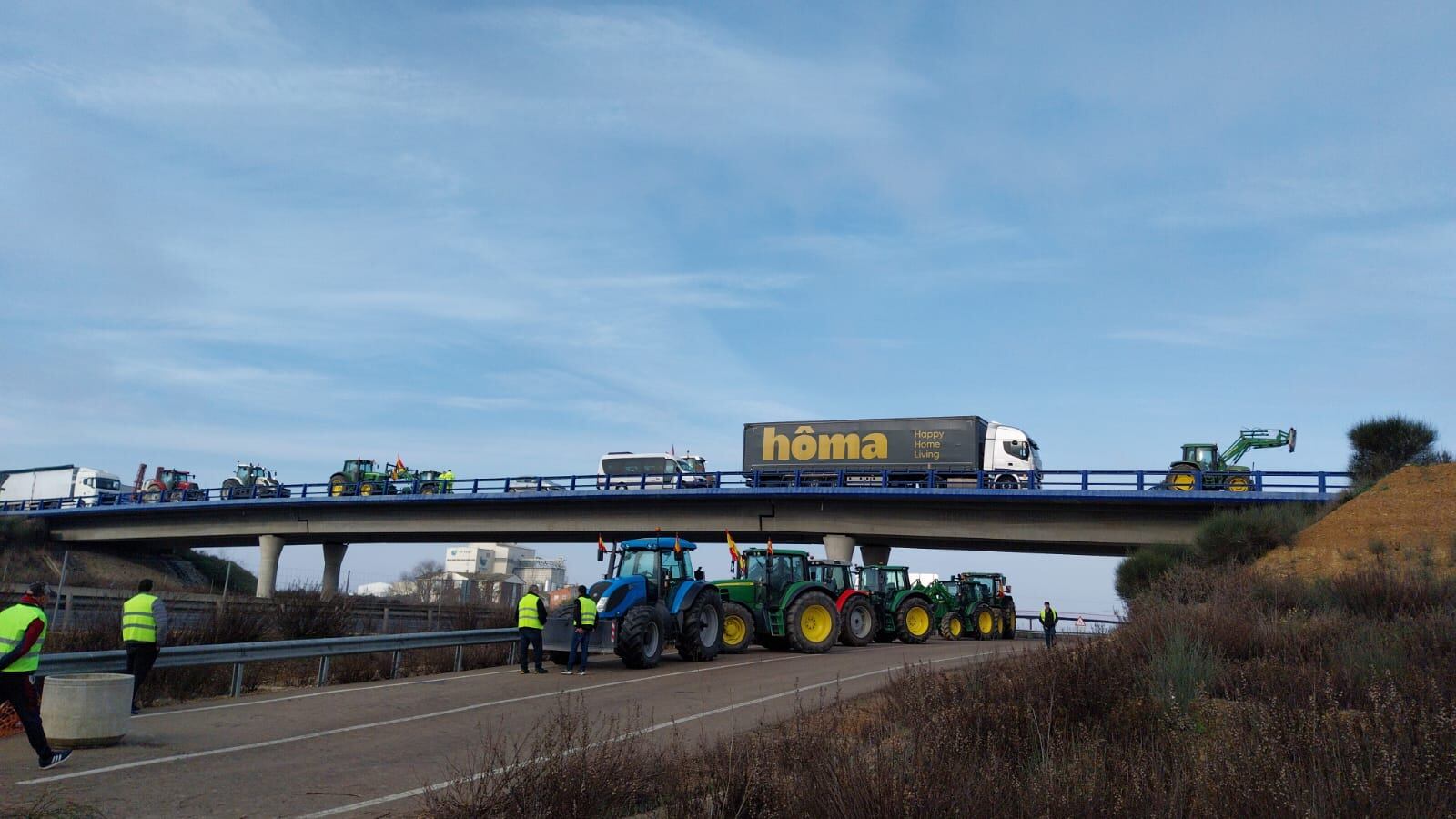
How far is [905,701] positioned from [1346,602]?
30.5ft

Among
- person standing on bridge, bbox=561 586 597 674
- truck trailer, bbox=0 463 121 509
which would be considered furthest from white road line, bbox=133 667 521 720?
truck trailer, bbox=0 463 121 509

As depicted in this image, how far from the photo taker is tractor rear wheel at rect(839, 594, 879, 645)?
23.7 m

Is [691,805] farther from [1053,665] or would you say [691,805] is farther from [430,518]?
[430,518]

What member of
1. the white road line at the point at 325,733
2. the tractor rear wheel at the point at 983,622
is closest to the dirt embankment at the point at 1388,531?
the tractor rear wheel at the point at 983,622

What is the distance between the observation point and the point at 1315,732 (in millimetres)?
6016

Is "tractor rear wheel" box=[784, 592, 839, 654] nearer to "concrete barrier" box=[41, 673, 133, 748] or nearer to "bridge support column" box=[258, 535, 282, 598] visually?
"concrete barrier" box=[41, 673, 133, 748]

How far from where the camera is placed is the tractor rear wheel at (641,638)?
17.3 m

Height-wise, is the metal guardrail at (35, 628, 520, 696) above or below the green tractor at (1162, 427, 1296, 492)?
below

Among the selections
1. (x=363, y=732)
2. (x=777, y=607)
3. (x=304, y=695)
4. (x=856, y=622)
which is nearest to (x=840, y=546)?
(x=856, y=622)

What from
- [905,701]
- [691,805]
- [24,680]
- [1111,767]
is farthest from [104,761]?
[1111,767]

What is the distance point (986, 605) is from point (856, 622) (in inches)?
307

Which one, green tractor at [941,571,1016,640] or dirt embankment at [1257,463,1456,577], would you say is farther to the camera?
green tractor at [941,571,1016,640]

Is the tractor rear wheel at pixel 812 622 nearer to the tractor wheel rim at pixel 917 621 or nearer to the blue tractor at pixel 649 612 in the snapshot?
the blue tractor at pixel 649 612

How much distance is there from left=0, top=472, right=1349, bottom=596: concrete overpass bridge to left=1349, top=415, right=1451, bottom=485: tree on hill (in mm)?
3613
